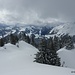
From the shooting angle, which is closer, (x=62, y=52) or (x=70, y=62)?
(x=70, y=62)

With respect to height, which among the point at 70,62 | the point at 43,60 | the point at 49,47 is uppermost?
the point at 49,47

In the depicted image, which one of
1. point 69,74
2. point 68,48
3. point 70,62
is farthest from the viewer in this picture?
point 68,48

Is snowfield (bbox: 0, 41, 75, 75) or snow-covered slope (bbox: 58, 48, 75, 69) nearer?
snowfield (bbox: 0, 41, 75, 75)

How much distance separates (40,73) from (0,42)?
3724 cm

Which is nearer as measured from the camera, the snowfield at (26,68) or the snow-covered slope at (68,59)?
the snowfield at (26,68)

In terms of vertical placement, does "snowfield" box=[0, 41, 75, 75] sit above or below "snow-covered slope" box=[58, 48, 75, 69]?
above

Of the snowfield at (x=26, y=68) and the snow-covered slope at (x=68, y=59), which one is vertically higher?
the snowfield at (x=26, y=68)

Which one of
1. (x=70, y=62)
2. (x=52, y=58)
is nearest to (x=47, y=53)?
(x=52, y=58)

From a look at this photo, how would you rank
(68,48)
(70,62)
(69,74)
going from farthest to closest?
(68,48) < (70,62) < (69,74)

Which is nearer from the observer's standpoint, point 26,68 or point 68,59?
point 26,68

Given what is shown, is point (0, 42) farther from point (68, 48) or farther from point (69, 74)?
point (69, 74)

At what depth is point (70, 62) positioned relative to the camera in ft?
130

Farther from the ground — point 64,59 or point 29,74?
point 29,74

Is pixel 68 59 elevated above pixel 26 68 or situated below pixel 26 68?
below
